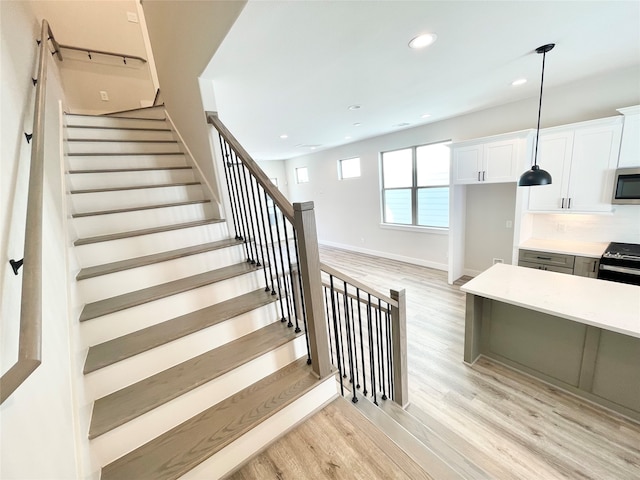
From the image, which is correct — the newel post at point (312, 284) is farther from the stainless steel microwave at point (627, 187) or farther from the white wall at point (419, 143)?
the white wall at point (419, 143)

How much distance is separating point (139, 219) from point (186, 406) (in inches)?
60.5

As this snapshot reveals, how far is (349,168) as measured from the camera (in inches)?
267

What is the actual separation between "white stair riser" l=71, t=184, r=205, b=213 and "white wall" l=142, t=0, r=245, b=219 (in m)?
0.26

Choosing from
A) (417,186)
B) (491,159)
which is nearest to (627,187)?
(491,159)

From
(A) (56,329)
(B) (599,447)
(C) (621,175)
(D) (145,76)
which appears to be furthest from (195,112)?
(C) (621,175)

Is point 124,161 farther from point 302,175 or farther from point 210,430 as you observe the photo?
point 302,175

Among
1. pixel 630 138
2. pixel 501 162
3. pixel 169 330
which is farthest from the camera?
pixel 501 162

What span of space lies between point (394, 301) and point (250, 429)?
1.22 metres

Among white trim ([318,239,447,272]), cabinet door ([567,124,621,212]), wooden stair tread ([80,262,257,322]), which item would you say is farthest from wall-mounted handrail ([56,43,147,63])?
cabinet door ([567,124,621,212])

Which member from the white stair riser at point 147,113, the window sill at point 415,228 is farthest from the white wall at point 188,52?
the window sill at point 415,228

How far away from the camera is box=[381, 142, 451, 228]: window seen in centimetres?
490

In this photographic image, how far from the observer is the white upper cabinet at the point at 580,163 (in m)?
2.82

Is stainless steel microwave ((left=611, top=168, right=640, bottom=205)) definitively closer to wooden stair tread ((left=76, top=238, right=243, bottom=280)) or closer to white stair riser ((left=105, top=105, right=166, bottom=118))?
wooden stair tread ((left=76, top=238, right=243, bottom=280))

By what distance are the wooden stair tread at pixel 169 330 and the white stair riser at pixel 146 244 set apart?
65cm
